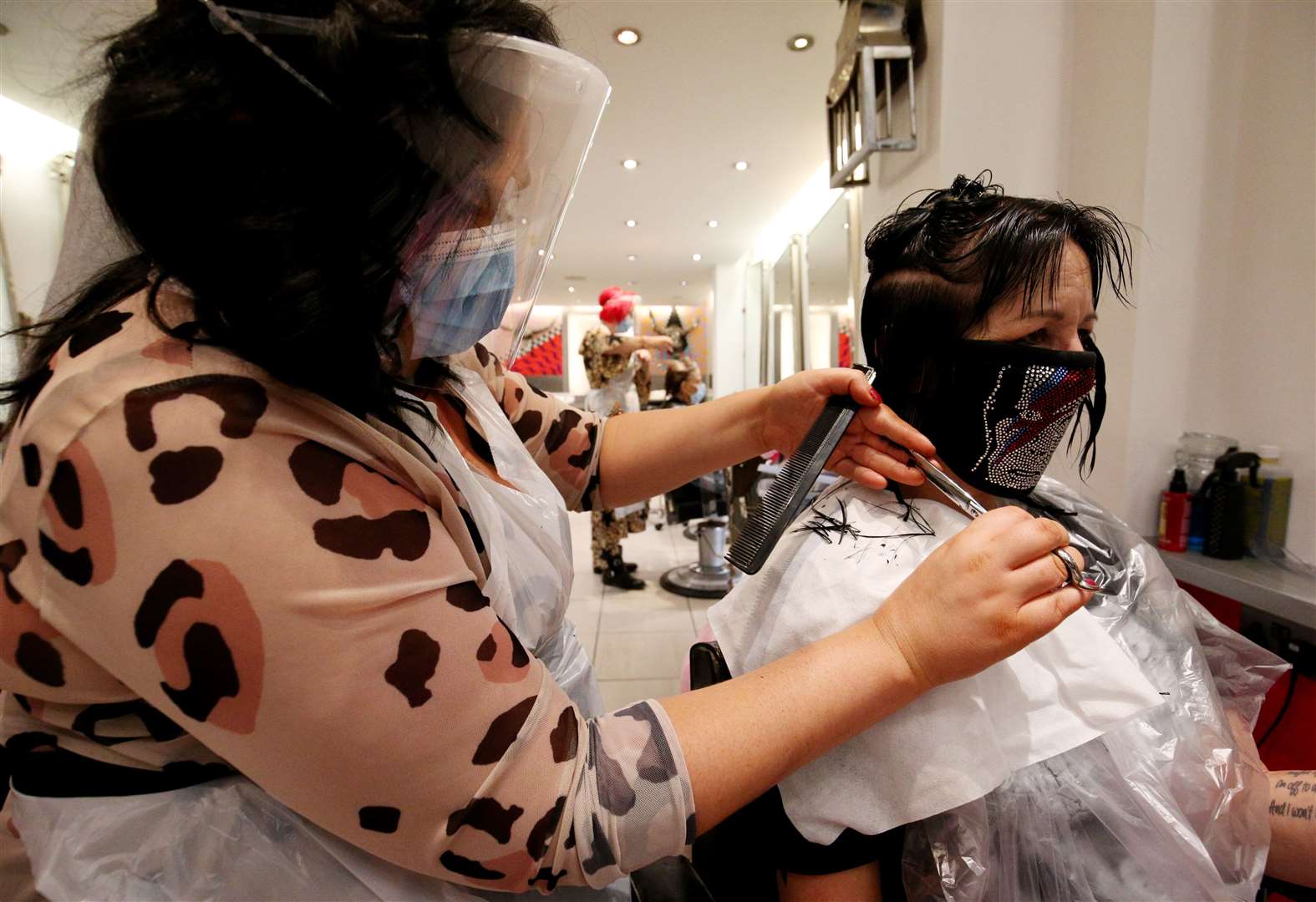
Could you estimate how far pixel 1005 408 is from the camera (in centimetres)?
81

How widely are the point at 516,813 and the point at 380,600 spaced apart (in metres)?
0.18

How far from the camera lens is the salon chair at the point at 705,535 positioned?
11.6 ft

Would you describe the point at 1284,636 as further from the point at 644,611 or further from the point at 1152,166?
the point at 644,611

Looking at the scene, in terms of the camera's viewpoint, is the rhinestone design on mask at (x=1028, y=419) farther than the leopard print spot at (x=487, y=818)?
Yes

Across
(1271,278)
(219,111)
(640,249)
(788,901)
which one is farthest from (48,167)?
(640,249)

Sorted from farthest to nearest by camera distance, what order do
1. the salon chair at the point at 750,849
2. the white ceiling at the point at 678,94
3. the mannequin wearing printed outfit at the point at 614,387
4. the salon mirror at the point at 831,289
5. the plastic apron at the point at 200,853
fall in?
1. the salon mirror at the point at 831,289
2. the mannequin wearing printed outfit at the point at 614,387
3. the white ceiling at the point at 678,94
4. the salon chair at the point at 750,849
5. the plastic apron at the point at 200,853

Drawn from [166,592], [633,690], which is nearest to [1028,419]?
[166,592]

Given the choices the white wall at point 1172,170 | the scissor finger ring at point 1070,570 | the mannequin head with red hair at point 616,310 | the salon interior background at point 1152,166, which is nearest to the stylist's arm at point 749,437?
the scissor finger ring at point 1070,570

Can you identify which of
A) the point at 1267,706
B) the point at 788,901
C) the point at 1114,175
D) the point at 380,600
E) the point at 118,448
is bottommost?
the point at 1267,706

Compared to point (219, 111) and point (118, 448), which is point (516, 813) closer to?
point (118, 448)

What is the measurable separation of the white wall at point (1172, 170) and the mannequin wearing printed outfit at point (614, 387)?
217 centimetres

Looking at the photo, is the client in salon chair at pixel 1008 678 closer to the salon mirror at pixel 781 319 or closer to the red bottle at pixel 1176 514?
the red bottle at pixel 1176 514

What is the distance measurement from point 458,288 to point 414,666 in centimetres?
35

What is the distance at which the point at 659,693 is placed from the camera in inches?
96.4
